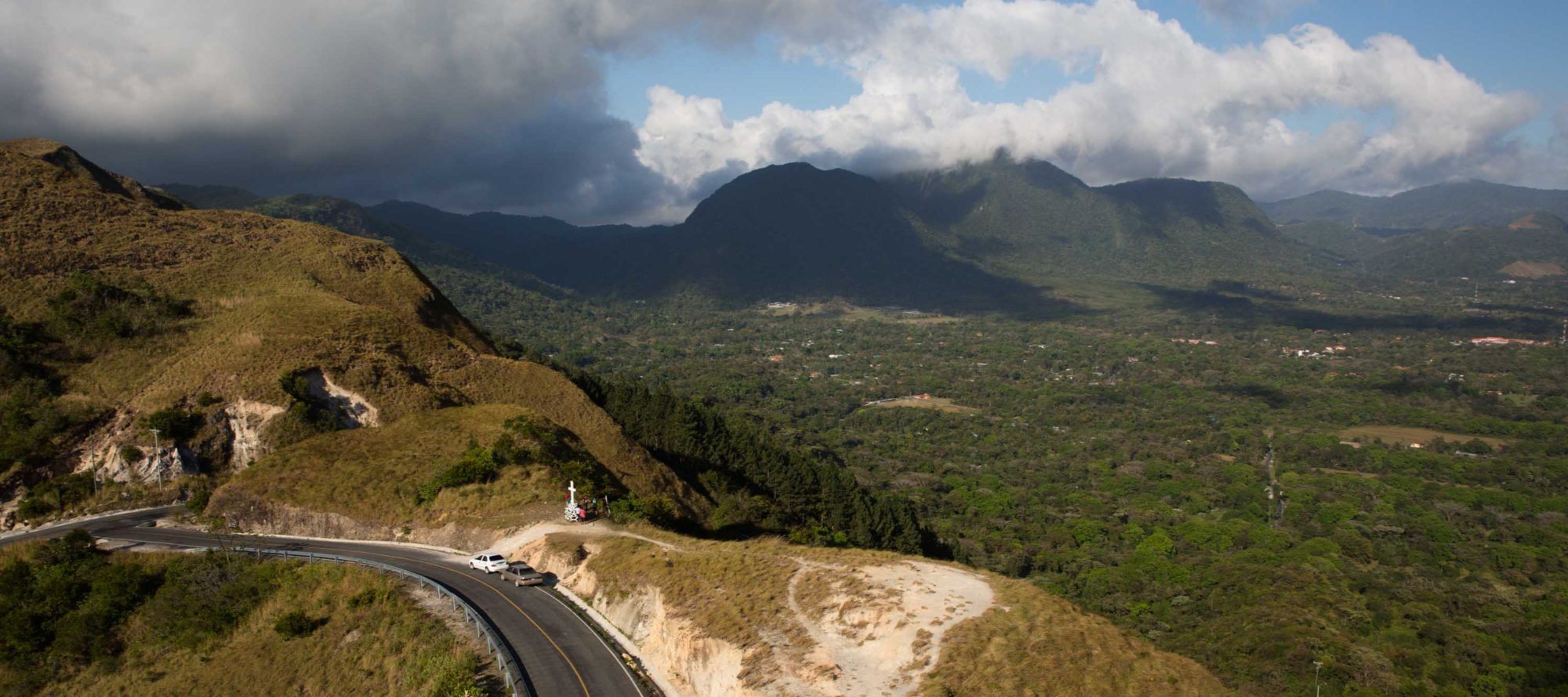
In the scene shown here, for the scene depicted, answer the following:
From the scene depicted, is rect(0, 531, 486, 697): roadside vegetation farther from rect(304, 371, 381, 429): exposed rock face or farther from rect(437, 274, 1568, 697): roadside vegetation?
rect(437, 274, 1568, 697): roadside vegetation

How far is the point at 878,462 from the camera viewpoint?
112562mm

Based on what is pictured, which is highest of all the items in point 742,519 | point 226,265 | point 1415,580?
point 226,265

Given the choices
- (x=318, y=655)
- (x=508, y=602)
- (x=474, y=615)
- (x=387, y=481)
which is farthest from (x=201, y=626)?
(x=474, y=615)

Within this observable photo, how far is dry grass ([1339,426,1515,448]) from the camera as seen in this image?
115312mm

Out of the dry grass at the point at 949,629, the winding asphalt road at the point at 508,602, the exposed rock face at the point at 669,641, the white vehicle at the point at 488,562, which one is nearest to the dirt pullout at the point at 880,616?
the dry grass at the point at 949,629

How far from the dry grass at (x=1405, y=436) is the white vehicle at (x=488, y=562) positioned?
128 metres

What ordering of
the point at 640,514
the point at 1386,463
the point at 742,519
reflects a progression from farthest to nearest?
the point at 1386,463 → the point at 742,519 → the point at 640,514

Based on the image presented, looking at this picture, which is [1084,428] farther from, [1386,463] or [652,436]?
[652,436]

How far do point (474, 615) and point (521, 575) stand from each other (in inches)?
209

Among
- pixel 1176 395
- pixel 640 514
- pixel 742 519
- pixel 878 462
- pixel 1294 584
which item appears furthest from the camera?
pixel 1176 395

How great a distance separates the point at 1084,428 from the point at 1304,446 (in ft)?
106

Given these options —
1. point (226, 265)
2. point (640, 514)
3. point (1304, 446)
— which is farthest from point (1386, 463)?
point (226, 265)

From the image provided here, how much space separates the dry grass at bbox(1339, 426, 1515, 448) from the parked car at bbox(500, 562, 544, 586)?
127 m

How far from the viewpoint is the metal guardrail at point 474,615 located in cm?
2342
